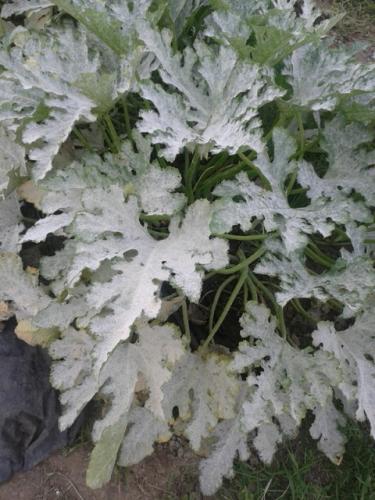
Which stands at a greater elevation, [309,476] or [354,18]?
[354,18]

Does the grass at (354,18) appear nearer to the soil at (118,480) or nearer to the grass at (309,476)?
the grass at (309,476)

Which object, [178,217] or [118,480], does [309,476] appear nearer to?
[118,480]

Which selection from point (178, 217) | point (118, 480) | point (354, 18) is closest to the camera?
point (178, 217)

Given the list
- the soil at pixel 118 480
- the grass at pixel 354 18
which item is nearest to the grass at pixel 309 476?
the soil at pixel 118 480

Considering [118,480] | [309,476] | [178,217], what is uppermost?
[178,217]

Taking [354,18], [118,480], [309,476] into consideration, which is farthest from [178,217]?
[354,18]

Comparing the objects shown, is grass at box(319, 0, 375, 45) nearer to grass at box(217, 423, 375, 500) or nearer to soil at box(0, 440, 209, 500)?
grass at box(217, 423, 375, 500)

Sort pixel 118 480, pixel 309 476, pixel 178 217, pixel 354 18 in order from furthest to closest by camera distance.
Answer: pixel 354 18 < pixel 309 476 < pixel 118 480 < pixel 178 217
